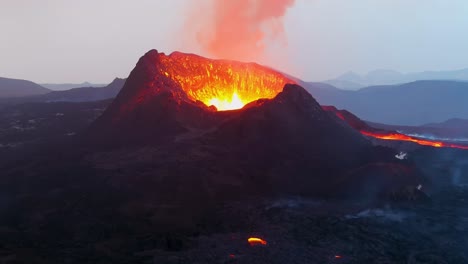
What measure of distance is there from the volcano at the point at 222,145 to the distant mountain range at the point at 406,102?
10455 centimetres

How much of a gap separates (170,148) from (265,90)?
73.0ft

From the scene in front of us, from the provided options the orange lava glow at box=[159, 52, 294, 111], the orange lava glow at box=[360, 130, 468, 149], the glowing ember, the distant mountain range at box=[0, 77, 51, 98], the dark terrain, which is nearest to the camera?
the dark terrain

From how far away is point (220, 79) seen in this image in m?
56.0

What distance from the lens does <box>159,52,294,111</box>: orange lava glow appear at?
52.9m

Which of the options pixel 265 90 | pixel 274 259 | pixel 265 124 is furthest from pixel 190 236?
pixel 265 90

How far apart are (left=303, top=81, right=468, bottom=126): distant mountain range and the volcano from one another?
10455 cm

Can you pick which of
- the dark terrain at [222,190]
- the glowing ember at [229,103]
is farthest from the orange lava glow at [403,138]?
the glowing ember at [229,103]

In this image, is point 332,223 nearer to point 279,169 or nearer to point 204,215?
point 204,215

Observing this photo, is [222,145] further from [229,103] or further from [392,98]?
[392,98]

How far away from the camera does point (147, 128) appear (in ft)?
144

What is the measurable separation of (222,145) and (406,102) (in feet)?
429

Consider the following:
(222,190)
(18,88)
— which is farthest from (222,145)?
(18,88)

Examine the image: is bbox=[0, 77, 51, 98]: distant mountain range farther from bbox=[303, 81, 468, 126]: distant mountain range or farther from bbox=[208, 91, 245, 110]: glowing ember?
bbox=[208, 91, 245, 110]: glowing ember

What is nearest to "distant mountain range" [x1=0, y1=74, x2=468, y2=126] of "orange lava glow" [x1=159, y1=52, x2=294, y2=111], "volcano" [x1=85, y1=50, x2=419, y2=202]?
"orange lava glow" [x1=159, y1=52, x2=294, y2=111]
